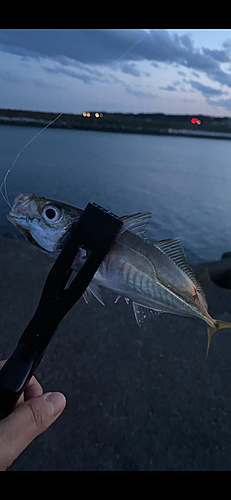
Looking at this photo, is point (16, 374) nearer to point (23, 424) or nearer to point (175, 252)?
point (23, 424)

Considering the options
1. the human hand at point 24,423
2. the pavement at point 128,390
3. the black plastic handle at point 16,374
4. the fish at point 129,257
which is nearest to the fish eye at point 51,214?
the fish at point 129,257

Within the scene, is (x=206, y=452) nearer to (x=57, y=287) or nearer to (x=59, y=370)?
(x=59, y=370)

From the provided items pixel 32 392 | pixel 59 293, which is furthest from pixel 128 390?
pixel 59 293

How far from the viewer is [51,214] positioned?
104 cm

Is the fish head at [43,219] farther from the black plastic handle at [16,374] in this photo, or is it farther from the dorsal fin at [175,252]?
the black plastic handle at [16,374]

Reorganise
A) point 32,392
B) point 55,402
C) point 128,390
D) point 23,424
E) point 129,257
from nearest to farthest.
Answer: point 129,257, point 23,424, point 55,402, point 32,392, point 128,390

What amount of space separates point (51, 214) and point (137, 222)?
0.34 m

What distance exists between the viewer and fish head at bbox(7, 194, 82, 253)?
1.02 m

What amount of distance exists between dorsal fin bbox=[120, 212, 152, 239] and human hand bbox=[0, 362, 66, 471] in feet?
3.31

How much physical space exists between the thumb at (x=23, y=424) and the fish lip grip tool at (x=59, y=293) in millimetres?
69

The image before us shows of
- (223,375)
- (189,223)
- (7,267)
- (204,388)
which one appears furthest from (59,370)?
(189,223)

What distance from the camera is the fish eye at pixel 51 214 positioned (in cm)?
103

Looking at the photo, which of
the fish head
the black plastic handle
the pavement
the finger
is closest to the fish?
the fish head
